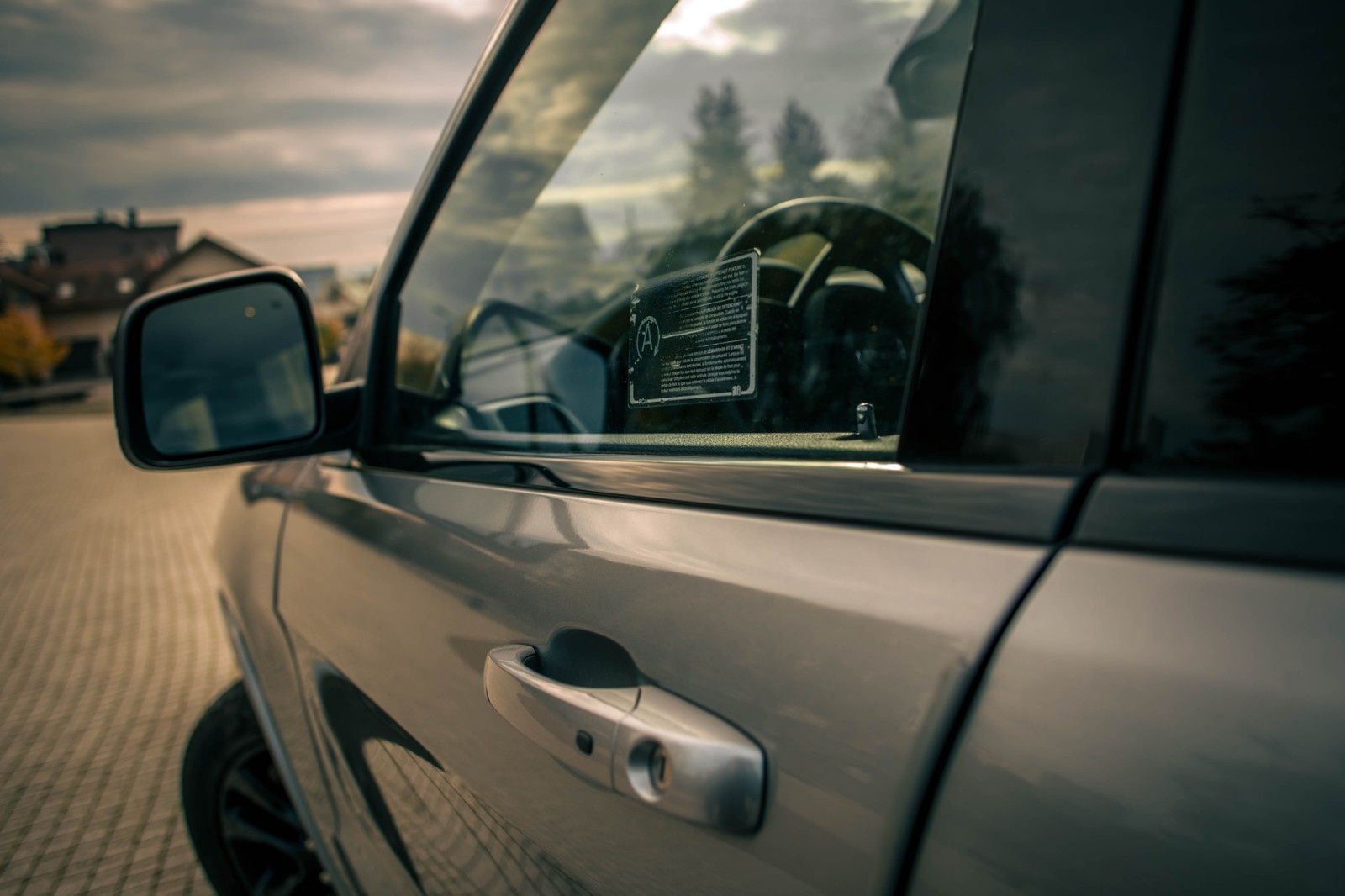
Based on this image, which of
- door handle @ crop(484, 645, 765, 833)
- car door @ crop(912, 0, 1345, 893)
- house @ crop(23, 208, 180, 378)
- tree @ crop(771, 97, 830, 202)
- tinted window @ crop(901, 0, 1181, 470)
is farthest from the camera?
house @ crop(23, 208, 180, 378)

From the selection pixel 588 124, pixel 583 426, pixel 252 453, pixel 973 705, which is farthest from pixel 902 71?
pixel 252 453

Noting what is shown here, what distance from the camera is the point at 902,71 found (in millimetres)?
1282

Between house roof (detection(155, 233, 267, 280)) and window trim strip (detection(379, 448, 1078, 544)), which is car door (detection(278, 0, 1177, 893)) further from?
house roof (detection(155, 233, 267, 280))

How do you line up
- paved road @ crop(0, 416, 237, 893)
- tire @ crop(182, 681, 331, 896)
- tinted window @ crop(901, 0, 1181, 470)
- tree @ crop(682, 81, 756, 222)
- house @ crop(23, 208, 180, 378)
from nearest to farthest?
tinted window @ crop(901, 0, 1181, 470) < tree @ crop(682, 81, 756, 222) < tire @ crop(182, 681, 331, 896) < paved road @ crop(0, 416, 237, 893) < house @ crop(23, 208, 180, 378)

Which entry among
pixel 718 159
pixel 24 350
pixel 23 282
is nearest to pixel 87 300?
pixel 23 282

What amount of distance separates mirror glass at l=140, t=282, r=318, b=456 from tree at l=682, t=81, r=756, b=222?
0.80m

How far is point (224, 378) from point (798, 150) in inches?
52.0

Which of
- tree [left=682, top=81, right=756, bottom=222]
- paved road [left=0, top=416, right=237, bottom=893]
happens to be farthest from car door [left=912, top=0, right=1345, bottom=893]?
paved road [left=0, top=416, right=237, bottom=893]

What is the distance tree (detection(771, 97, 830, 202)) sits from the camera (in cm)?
132

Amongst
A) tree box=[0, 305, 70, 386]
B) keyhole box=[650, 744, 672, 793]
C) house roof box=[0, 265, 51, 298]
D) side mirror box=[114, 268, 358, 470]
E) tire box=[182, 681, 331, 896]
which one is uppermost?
house roof box=[0, 265, 51, 298]

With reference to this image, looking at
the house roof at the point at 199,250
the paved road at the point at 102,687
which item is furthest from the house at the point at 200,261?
the paved road at the point at 102,687

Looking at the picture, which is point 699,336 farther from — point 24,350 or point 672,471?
point 24,350

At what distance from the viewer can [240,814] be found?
2369 mm

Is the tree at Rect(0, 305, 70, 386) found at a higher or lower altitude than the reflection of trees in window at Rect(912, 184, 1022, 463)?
lower
